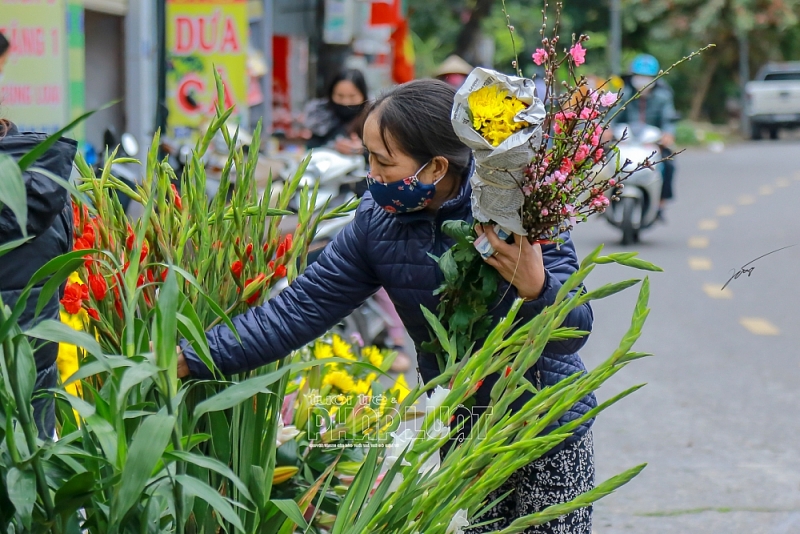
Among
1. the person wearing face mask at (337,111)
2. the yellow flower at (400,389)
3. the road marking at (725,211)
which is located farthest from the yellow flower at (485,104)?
the road marking at (725,211)

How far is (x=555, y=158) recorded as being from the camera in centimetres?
196

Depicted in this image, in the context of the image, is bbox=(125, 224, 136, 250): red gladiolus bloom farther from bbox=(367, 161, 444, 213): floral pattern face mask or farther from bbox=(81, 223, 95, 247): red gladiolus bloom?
bbox=(367, 161, 444, 213): floral pattern face mask

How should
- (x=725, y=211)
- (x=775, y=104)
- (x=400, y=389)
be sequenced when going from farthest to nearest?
1. (x=775, y=104)
2. (x=725, y=211)
3. (x=400, y=389)

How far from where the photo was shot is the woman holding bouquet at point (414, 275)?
86.7 inches

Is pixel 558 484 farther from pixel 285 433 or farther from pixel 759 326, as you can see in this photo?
pixel 759 326

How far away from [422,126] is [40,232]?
89 centimetres

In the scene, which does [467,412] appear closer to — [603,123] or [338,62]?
[603,123]

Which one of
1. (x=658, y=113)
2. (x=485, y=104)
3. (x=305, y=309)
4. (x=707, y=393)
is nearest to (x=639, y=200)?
(x=658, y=113)

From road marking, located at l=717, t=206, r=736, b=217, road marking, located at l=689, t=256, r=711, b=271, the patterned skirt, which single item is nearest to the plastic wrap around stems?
the patterned skirt

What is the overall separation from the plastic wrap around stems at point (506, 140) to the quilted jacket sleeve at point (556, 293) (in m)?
0.21

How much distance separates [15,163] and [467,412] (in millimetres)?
1241

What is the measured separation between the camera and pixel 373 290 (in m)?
2.49

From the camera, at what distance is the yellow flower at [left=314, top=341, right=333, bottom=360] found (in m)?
3.20

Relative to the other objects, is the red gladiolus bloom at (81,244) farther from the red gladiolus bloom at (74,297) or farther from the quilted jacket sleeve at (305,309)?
the quilted jacket sleeve at (305,309)
